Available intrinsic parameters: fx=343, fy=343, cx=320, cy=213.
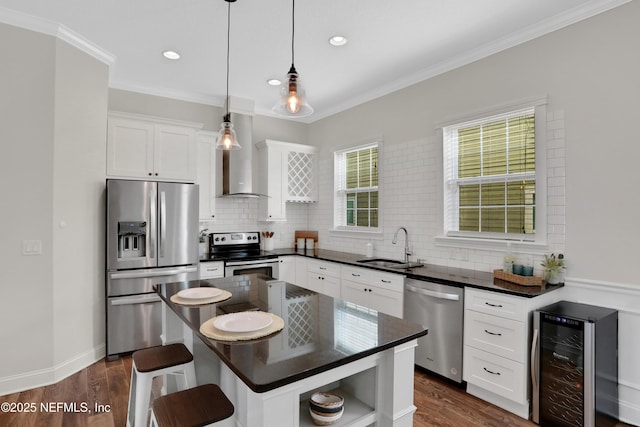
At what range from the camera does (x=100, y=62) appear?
11.3 feet

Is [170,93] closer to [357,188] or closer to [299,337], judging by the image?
[357,188]

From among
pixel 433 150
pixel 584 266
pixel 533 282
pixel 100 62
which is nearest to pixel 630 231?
pixel 584 266

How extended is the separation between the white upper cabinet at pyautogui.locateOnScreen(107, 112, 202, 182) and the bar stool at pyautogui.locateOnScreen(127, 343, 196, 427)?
2.40m

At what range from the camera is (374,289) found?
11.7 feet

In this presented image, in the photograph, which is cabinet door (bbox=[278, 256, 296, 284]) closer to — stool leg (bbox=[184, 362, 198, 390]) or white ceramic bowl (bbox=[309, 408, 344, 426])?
stool leg (bbox=[184, 362, 198, 390])

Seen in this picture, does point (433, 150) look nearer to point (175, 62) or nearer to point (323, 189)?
point (323, 189)

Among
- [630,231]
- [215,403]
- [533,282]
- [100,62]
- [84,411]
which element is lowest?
[84,411]

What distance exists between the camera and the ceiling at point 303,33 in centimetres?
264

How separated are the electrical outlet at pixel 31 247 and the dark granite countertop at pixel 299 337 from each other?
1.50 meters

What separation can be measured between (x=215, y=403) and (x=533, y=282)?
2384 mm

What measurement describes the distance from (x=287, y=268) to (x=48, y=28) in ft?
11.4

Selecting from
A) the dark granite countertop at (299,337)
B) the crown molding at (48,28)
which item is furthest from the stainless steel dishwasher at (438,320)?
the crown molding at (48,28)

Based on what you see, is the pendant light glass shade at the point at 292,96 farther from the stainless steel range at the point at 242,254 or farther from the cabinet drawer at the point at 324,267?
the stainless steel range at the point at 242,254

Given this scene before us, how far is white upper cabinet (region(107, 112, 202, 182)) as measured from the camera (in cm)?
368
